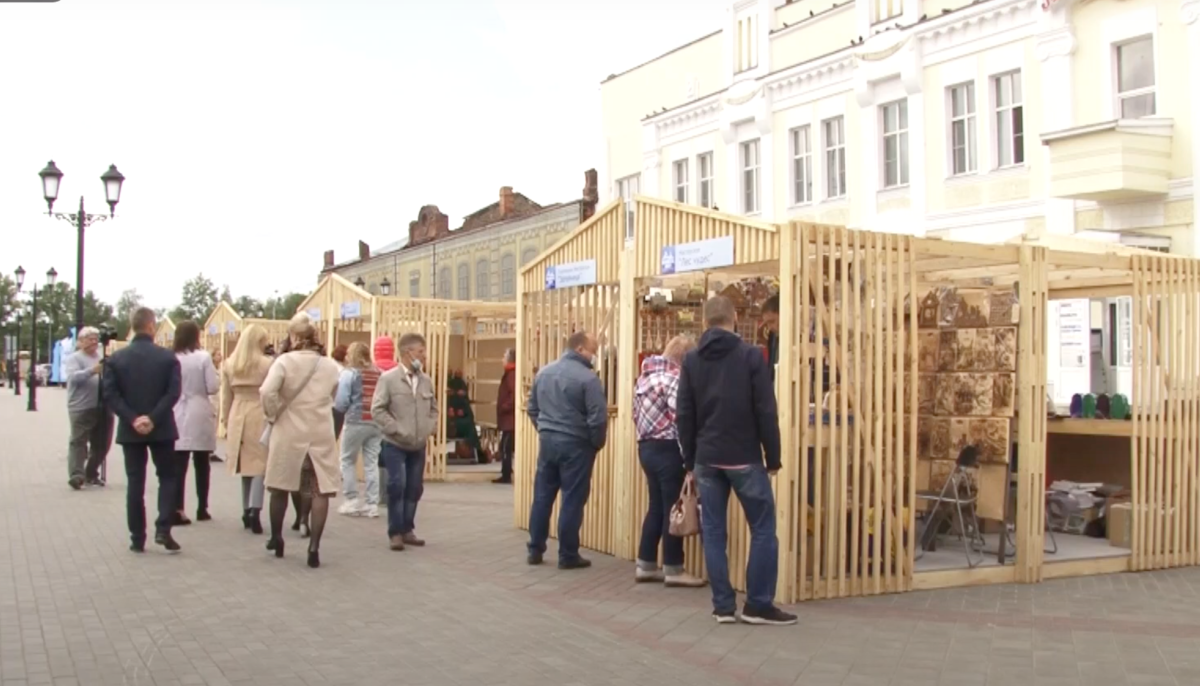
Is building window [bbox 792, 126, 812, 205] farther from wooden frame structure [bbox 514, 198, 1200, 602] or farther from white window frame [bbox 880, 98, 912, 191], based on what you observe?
wooden frame structure [bbox 514, 198, 1200, 602]

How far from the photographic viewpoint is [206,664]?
22.3ft

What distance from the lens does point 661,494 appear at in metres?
9.50

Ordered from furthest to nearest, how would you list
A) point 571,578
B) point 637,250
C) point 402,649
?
point 637,250 → point 571,578 → point 402,649

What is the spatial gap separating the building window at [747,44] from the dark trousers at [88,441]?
17.5m

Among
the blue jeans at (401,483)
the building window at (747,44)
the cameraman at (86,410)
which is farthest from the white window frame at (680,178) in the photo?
the blue jeans at (401,483)

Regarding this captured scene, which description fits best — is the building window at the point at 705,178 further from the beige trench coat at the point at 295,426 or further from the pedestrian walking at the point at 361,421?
the beige trench coat at the point at 295,426

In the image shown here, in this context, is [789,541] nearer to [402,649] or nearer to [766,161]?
[402,649]

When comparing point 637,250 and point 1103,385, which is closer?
point 637,250

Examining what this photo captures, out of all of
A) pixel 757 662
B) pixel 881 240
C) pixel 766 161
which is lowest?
pixel 757 662

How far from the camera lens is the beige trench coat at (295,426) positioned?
391 inches

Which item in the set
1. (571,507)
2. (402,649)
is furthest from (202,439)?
(402,649)

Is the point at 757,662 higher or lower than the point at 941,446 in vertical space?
lower

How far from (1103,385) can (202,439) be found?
14.5 meters

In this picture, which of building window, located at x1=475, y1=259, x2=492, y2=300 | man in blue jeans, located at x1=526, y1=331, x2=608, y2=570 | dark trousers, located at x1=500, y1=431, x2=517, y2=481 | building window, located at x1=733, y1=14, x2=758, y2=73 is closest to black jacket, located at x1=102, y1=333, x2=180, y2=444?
man in blue jeans, located at x1=526, y1=331, x2=608, y2=570
